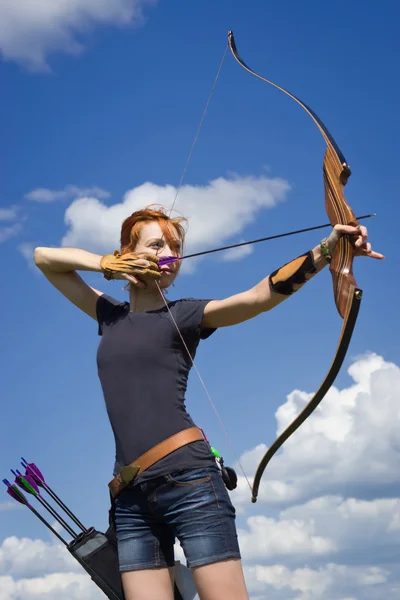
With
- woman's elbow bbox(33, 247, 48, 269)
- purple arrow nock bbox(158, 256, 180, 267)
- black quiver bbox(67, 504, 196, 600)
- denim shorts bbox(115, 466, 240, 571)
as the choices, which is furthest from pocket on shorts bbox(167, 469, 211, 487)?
woman's elbow bbox(33, 247, 48, 269)

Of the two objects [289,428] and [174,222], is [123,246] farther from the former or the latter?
[289,428]

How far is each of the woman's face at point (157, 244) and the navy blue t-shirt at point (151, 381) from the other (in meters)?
0.14

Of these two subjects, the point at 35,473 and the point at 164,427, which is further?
the point at 35,473

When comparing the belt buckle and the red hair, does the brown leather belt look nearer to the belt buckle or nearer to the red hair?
the belt buckle

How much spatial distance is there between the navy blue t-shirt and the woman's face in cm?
14

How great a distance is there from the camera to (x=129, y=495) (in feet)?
8.17

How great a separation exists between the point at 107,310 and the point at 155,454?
628 millimetres

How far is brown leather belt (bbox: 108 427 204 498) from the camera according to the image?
242 centimetres

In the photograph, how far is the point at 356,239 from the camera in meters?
2.31

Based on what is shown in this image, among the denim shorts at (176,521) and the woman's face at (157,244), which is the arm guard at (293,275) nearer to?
the woman's face at (157,244)

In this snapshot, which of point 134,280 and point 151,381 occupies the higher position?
point 134,280

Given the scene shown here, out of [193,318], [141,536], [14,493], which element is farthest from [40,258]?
[141,536]

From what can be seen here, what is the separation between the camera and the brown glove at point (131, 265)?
8.63 feet

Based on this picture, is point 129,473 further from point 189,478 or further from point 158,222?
point 158,222
